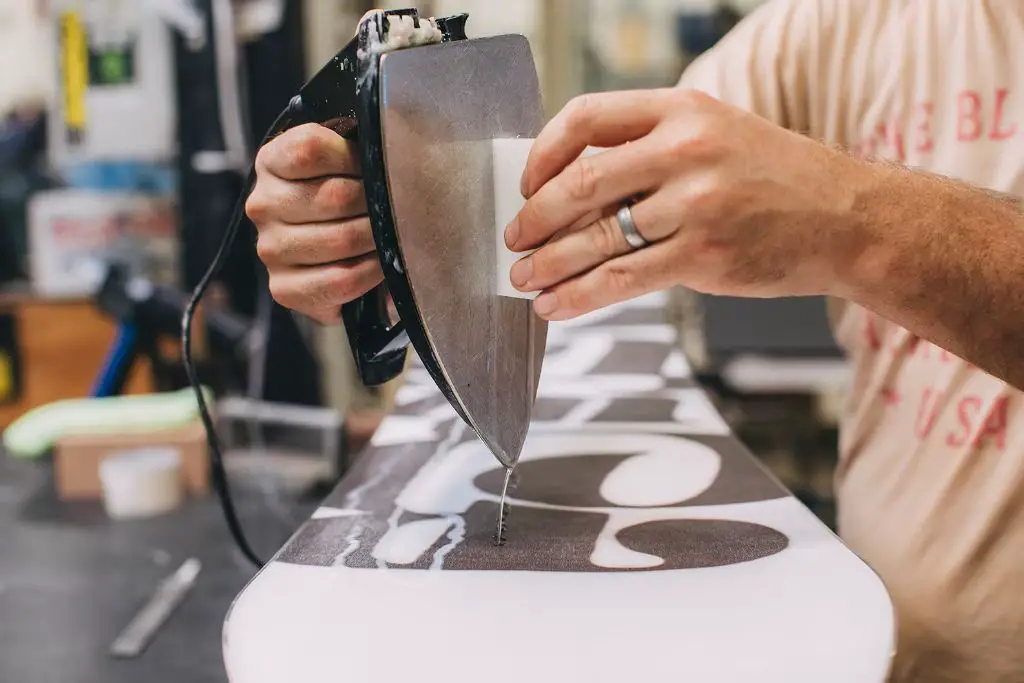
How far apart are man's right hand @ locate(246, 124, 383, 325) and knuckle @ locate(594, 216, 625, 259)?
0.66 feet

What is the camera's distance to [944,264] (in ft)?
2.00

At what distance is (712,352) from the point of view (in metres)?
A: 2.33

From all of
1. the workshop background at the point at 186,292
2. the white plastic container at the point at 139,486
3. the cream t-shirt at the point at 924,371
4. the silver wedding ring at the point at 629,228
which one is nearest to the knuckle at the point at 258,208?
the silver wedding ring at the point at 629,228

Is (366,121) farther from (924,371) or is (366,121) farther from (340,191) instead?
(924,371)

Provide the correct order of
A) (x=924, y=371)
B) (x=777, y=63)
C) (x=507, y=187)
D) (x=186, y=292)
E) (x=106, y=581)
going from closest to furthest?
(x=507, y=187) → (x=924, y=371) → (x=777, y=63) → (x=106, y=581) → (x=186, y=292)

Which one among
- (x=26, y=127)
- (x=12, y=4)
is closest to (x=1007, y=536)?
(x=26, y=127)

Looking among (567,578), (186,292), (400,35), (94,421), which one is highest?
(400,35)

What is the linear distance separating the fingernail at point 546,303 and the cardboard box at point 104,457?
1275 mm

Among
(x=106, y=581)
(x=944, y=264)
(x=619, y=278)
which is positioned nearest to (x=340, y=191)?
(x=619, y=278)

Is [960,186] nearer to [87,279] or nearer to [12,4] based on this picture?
[87,279]

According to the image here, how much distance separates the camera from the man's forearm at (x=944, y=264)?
1.94 feet

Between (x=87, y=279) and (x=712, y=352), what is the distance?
1990 millimetres

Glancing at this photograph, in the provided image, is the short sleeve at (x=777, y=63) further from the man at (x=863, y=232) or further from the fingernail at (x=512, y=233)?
the fingernail at (x=512, y=233)

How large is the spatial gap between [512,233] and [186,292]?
2.00 metres
